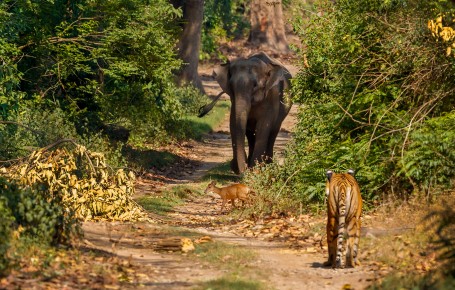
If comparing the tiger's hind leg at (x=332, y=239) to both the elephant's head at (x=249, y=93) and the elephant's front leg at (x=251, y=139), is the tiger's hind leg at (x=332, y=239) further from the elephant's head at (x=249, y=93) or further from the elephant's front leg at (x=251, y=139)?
the elephant's front leg at (x=251, y=139)

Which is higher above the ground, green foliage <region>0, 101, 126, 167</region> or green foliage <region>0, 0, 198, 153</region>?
green foliage <region>0, 0, 198, 153</region>

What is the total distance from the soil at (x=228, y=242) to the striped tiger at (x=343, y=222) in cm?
17

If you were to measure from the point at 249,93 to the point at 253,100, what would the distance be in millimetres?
336

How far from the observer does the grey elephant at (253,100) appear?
25.2 meters

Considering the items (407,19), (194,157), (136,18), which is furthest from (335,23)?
(194,157)

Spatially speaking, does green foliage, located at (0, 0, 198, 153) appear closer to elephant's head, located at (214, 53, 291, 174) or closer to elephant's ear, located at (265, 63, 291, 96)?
elephant's head, located at (214, 53, 291, 174)

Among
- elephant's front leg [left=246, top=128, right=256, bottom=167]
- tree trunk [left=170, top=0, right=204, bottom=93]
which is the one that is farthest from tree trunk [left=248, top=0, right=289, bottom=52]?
elephant's front leg [left=246, top=128, right=256, bottom=167]

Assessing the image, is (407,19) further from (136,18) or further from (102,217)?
(136,18)

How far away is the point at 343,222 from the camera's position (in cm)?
1249

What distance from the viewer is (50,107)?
80.7 feet

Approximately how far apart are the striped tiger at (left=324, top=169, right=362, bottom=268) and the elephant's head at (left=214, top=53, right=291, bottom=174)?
12144 mm

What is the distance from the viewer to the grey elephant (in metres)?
25.2

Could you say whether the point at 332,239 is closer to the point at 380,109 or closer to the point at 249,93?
the point at 380,109

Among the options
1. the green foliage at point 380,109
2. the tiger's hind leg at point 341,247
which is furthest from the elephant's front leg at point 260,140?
the tiger's hind leg at point 341,247
